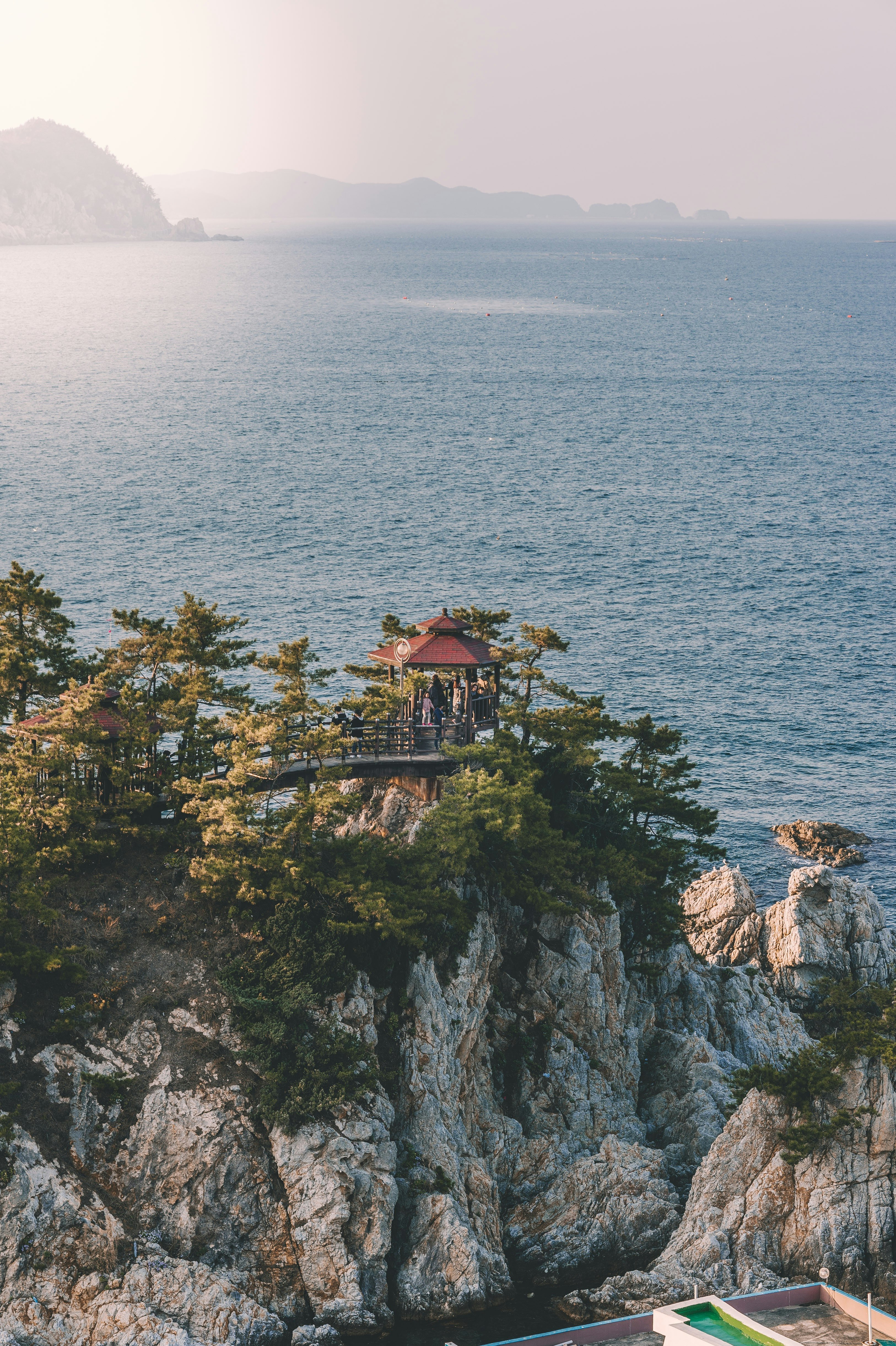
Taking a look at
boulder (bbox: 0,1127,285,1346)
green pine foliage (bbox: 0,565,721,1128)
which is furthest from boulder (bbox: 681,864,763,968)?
boulder (bbox: 0,1127,285,1346)

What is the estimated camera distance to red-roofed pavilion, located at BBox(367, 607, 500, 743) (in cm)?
4666

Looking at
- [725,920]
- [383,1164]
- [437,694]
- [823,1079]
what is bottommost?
[725,920]

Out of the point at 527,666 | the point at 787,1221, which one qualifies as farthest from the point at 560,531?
the point at 787,1221

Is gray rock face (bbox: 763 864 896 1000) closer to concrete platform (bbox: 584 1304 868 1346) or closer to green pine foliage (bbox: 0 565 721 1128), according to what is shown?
green pine foliage (bbox: 0 565 721 1128)

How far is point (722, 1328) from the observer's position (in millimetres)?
29719

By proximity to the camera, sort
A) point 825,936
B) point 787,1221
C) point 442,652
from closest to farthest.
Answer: point 787,1221 → point 442,652 → point 825,936

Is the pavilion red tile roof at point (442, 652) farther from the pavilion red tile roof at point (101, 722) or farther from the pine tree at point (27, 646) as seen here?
the pine tree at point (27, 646)

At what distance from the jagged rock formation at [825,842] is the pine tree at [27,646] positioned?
44.8 m

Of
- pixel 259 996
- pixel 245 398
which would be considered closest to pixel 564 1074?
pixel 259 996

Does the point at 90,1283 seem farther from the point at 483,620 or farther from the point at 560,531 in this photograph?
the point at 560,531

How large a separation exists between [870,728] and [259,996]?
58.7 metres

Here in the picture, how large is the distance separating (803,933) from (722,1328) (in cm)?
3546

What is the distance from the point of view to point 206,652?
4575 centimetres

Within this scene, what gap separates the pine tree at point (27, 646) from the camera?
43750mm
